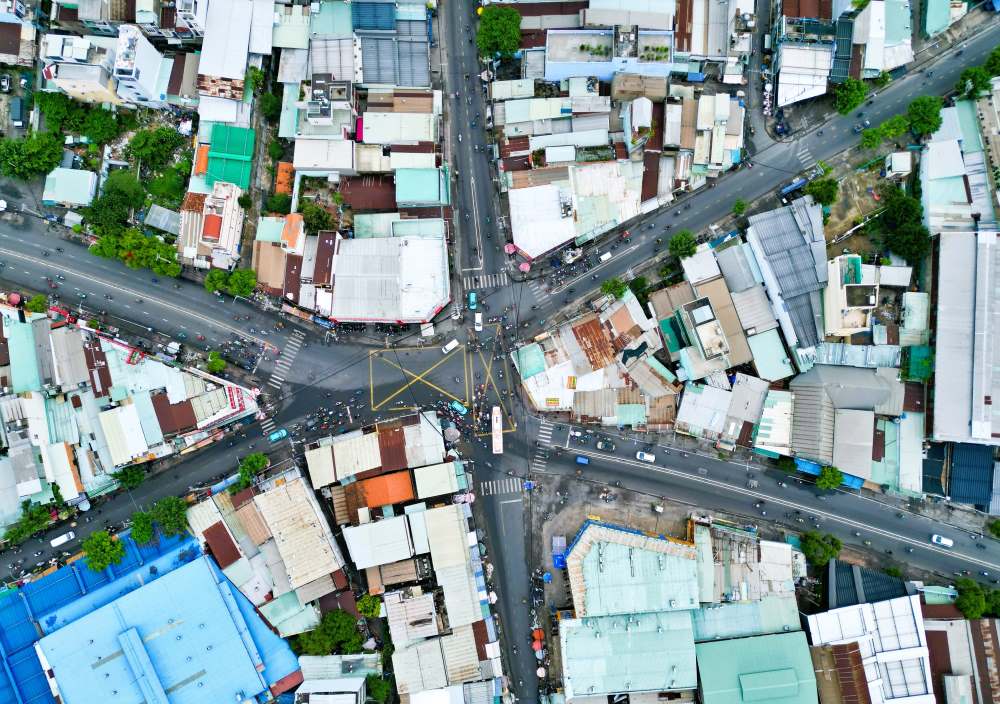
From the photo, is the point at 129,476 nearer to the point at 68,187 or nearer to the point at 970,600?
the point at 68,187

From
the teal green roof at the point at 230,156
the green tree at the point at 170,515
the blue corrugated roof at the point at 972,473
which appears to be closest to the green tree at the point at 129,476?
the green tree at the point at 170,515

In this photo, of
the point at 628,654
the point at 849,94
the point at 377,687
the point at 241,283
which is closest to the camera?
the point at 377,687

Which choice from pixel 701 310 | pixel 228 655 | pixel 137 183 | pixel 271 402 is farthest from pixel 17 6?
pixel 701 310

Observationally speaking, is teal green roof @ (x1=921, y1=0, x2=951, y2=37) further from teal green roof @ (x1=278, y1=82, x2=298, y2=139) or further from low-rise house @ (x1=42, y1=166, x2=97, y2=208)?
low-rise house @ (x1=42, y1=166, x2=97, y2=208)

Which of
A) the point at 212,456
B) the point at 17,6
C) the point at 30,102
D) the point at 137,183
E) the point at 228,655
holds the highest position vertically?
the point at 17,6

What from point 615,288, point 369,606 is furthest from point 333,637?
point 615,288

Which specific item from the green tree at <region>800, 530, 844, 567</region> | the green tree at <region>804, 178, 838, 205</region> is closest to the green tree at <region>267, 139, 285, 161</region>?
the green tree at <region>804, 178, 838, 205</region>

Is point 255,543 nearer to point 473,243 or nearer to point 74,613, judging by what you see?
point 74,613
